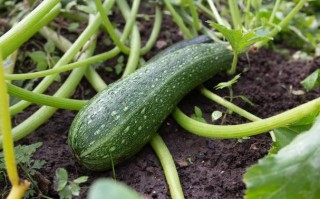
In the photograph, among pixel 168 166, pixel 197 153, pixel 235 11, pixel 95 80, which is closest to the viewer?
pixel 168 166

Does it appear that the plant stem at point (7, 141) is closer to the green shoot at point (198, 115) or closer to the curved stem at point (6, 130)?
the curved stem at point (6, 130)

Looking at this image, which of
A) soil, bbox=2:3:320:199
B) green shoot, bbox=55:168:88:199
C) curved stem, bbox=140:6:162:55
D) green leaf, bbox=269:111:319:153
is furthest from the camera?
curved stem, bbox=140:6:162:55

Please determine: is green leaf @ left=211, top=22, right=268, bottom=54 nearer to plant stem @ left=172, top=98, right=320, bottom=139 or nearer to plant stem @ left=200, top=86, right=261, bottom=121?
plant stem @ left=200, top=86, right=261, bottom=121

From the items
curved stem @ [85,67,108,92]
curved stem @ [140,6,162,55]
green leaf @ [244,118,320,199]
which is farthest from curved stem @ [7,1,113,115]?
green leaf @ [244,118,320,199]

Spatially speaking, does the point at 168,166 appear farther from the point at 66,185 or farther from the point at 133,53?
the point at 133,53

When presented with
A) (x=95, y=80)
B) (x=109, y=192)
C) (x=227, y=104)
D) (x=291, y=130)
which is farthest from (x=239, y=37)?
(x=109, y=192)

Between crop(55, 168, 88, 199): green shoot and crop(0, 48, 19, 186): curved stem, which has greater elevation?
crop(0, 48, 19, 186): curved stem

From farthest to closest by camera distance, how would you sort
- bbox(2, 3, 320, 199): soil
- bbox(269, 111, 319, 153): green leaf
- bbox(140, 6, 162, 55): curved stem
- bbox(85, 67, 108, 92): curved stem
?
bbox(140, 6, 162, 55): curved stem → bbox(85, 67, 108, 92): curved stem → bbox(2, 3, 320, 199): soil → bbox(269, 111, 319, 153): green leaf
